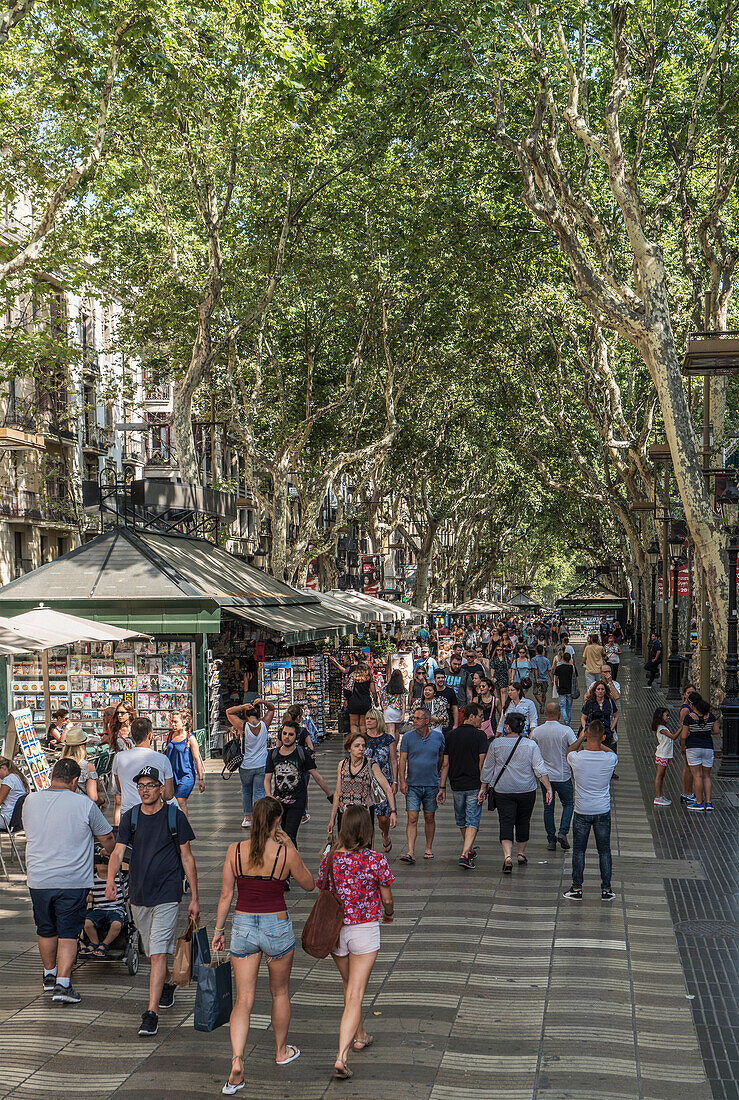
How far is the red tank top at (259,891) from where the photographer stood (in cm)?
564

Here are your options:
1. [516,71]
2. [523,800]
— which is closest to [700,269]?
[516,71]

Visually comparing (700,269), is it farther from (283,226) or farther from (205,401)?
(205,401)

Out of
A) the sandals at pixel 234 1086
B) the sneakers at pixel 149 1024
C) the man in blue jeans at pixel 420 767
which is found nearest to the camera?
the sandals at pixel 234 1086

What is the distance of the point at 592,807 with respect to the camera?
30.7ft

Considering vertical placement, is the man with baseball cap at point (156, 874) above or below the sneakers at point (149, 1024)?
above

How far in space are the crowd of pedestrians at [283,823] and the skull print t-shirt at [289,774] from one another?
2 centimetres

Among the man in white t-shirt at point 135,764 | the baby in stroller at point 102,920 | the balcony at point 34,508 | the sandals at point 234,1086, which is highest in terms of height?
the balcony at point 34,508

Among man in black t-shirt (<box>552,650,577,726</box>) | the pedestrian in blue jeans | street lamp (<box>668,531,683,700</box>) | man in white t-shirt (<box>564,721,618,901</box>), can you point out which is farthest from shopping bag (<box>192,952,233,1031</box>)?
street lamp (<box>668,531,683,700</box>)

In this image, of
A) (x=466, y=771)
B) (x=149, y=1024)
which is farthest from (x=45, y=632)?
(x=149, y=1024)

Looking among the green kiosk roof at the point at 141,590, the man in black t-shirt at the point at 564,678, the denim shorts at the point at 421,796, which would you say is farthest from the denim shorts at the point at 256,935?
the man in black t-shirt at the point at 564,678

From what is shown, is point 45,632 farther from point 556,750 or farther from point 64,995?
point 64,995

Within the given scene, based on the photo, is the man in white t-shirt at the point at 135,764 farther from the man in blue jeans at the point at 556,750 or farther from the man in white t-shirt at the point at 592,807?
the man in blue jeans at the point at 556,750

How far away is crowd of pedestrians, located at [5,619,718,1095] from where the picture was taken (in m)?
5.72

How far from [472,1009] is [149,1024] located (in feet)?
6.29
